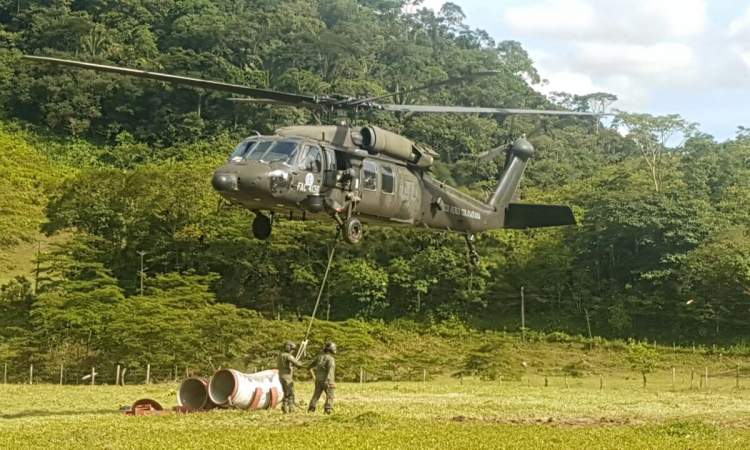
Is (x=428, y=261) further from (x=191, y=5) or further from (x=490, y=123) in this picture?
(x=191, y=5)

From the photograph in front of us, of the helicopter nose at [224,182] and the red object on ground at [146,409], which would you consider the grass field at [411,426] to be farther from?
the helicopter nose at [224,182]

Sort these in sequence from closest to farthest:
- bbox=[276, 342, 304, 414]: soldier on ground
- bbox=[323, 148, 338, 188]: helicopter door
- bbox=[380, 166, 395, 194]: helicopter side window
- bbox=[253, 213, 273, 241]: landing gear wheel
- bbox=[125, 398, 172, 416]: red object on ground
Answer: bbox=[125, 398, 172, 416]: red object on ground
bbox=[276, 342, 304, 414]: soldier on ground
bbox=[323, 148, 338, 188]: helicopter door
bbox=[253, 213, 273, 241]: landing gear wheel
bbox=[380, 166, 395, 194]: helicopter side window

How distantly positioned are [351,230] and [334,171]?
97 cm

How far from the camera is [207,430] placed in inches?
441

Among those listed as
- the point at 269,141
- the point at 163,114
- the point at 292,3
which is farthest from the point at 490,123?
the point at 269,141

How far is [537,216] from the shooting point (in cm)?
1969

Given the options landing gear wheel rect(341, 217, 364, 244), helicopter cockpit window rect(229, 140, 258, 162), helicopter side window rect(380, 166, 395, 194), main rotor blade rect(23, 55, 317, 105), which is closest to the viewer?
main rotor blade rect(23, 55, 317, 105)

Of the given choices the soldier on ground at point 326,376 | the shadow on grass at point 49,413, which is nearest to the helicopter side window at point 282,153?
the soldier on ground at point 326,376

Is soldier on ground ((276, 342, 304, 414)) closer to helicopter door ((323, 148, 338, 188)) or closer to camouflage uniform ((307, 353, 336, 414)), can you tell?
camouflage uniform ((307, 353, 336, 414))

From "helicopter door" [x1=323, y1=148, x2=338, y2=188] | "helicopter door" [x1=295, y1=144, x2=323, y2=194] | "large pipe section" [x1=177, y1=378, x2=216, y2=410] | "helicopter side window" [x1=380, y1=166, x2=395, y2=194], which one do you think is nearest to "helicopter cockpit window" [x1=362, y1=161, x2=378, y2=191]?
"helicopter side window" [x1=380, y1=166, x2=395, y2=194]

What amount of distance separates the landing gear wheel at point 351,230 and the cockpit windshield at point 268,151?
1407mm

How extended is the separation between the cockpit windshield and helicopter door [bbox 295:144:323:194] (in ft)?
0.54

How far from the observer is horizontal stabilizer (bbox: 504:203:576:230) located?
1911 centimetres

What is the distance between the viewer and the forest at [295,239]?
1442 inches
